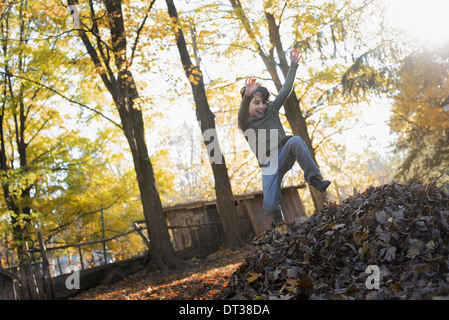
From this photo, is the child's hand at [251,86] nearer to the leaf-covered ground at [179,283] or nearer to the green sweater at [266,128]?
the green sweater at [266,128]

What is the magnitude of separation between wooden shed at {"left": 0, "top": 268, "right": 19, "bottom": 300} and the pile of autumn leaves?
6.68 meters

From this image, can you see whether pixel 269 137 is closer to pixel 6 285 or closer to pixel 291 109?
pixel 6 285

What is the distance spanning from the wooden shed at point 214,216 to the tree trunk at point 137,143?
4.58m

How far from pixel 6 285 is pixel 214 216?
1099 centimetres

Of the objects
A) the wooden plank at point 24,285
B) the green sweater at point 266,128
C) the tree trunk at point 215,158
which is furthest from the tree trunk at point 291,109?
the green sweater at point 266,128

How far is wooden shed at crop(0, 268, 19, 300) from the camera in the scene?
29.7 ft

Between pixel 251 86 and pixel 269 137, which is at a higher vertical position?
pixel 251 86

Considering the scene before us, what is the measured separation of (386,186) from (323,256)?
1.41 meters

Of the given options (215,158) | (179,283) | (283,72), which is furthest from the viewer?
(283,72)

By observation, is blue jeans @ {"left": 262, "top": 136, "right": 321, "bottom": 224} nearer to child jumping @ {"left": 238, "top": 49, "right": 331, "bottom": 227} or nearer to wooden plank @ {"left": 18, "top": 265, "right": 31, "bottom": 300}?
child jumping @ {"left": 238, "top": 49, "right": 331, "bottom": 227}

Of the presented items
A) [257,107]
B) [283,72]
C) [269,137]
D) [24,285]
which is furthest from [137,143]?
[269,137]

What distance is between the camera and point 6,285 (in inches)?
361
